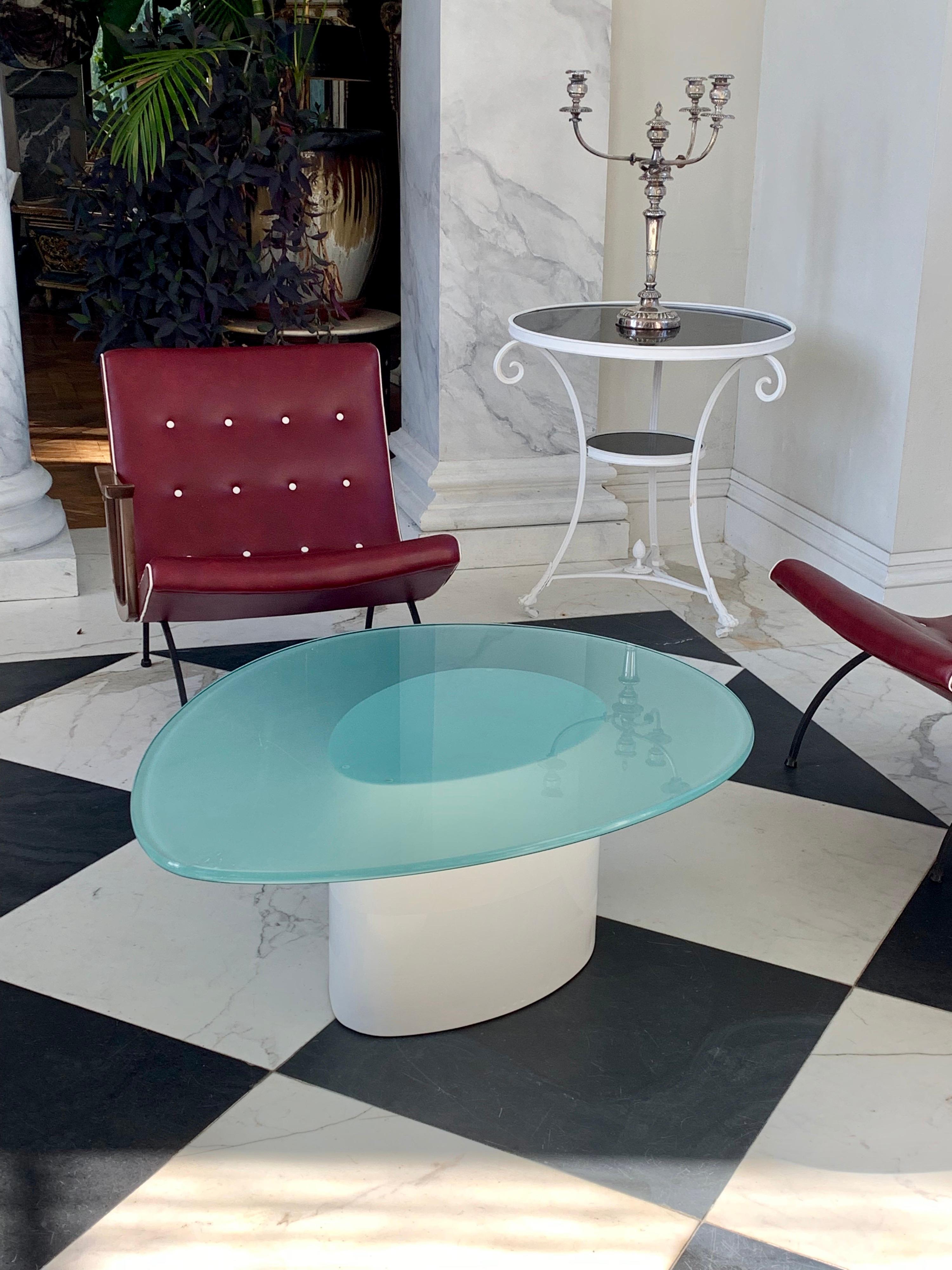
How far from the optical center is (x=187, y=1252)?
1428 mm

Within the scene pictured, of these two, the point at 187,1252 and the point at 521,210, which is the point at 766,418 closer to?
the point at 521,210

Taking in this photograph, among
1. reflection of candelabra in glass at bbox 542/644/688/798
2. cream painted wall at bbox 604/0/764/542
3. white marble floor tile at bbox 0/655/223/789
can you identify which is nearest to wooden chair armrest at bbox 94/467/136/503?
white marble floor tile at bbox 0/655/223/789

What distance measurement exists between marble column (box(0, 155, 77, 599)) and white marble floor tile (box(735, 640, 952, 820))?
5.83ft

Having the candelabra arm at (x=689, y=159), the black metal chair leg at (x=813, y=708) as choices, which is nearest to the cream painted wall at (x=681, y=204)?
the candelabra arm at (x=689, y=159)

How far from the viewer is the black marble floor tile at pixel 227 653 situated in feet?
9.99

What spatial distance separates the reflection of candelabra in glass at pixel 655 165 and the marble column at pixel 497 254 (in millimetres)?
217

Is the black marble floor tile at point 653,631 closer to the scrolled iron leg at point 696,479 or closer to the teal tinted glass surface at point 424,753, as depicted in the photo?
the scrolled iron leg at point 696,479

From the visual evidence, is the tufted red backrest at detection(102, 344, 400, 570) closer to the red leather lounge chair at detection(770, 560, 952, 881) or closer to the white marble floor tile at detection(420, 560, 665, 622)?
the white marble floor tile at detection(420, 560, 665, 622)

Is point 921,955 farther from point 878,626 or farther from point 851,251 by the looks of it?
point 851,251

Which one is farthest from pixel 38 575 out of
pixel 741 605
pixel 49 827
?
pixel 741 605

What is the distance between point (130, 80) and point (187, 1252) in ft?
10.1

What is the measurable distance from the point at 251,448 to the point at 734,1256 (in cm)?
202

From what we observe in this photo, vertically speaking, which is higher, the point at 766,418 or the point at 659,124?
the point at 659,124

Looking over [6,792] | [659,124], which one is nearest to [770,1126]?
[6,792]
